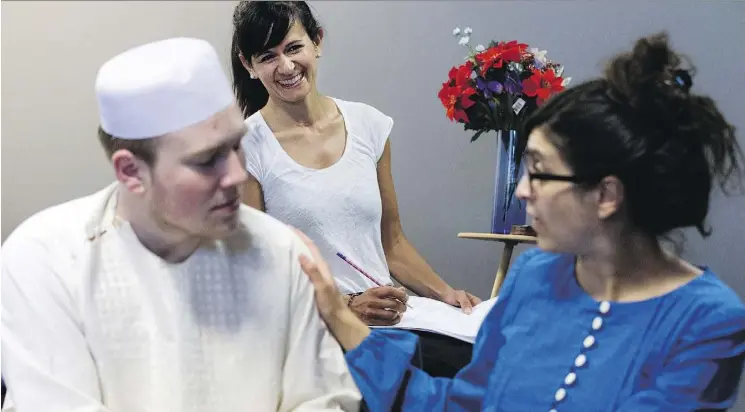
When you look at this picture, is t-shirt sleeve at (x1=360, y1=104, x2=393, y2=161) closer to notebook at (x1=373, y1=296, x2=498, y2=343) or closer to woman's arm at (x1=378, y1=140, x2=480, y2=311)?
woman's arm at (x1=378, y1=140, x2=480, y2=311)

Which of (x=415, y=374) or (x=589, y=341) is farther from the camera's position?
(x=415, y=374)

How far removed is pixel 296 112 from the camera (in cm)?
124

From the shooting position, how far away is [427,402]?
1.01 metres

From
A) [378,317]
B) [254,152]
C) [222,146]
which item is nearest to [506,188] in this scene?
[378,317]

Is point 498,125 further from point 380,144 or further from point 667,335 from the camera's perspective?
point 667,335

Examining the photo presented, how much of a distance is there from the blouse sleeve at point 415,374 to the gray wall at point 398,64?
26cm

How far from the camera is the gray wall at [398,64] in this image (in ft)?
4.18

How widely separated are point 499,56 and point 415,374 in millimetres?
539

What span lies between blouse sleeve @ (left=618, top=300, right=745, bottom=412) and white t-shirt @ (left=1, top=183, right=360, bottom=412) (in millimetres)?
362

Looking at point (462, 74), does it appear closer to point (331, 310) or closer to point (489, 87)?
point (489, 87)

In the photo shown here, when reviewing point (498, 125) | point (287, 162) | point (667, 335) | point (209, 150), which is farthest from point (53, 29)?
point (667, 335)

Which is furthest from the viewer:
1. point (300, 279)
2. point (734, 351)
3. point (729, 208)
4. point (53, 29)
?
point (53, 29)

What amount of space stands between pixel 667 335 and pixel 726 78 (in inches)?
21.1

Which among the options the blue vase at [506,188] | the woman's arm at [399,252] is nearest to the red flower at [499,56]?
the blue vase at [506,188]
